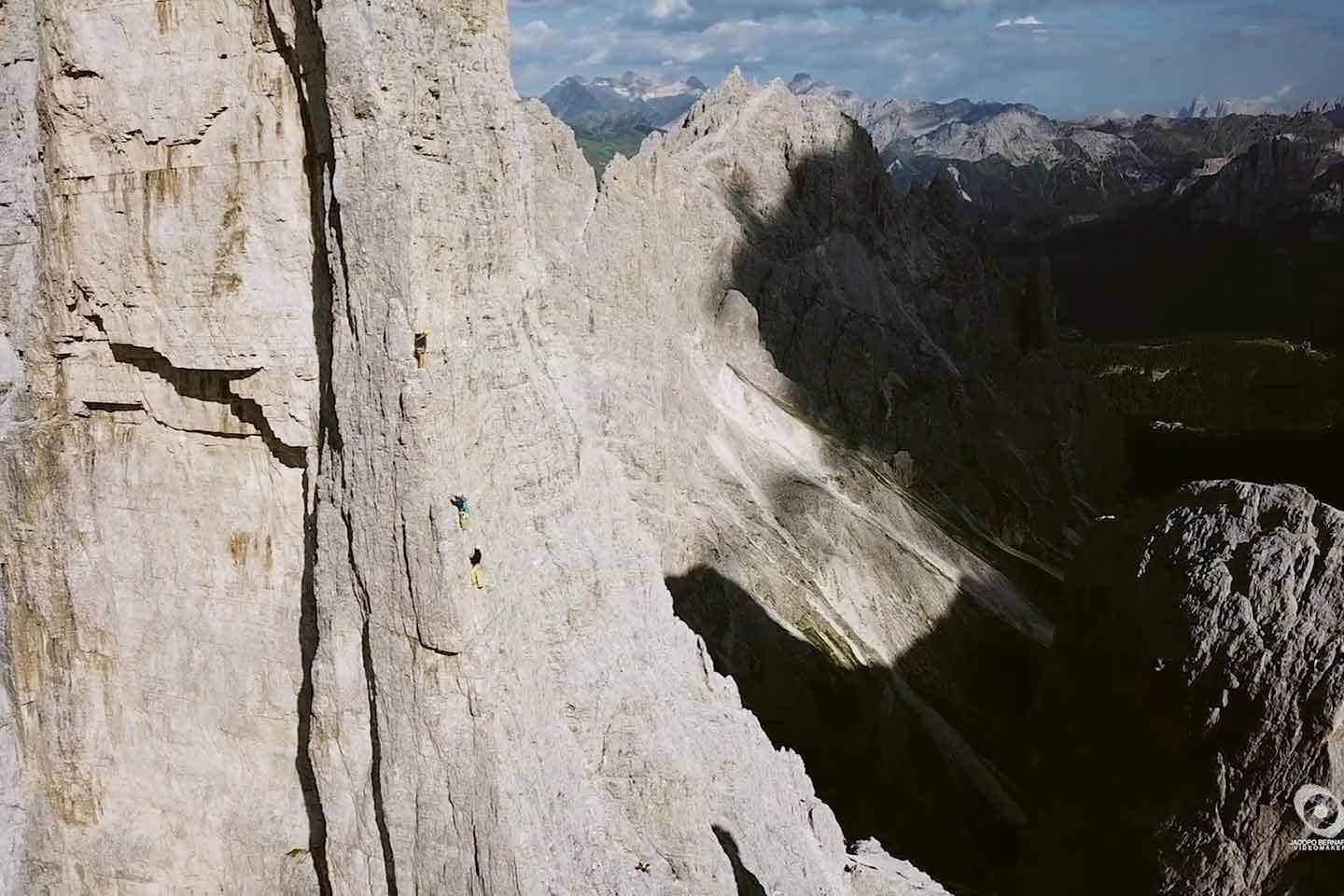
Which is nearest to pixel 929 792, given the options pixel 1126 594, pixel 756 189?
pixel 1126 594

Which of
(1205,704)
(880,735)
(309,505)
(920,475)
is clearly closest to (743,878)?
(309,505)

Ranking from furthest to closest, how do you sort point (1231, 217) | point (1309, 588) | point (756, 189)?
point (1231, 217), point (756, 189), point (1309, 588)

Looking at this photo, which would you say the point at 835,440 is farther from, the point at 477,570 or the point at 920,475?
the point at 477,570

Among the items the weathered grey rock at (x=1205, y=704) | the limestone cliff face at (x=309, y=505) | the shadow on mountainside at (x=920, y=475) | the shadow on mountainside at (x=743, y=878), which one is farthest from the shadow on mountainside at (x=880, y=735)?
the limestone cliff face at (x=309, y=505)

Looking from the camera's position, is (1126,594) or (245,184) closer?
(245,184)

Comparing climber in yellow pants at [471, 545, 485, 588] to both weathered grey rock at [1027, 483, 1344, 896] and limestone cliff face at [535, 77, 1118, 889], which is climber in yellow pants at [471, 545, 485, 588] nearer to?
limestone cliff face at [535, 77, 1118, 889]

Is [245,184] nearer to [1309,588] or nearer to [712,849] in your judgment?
[712,849]
